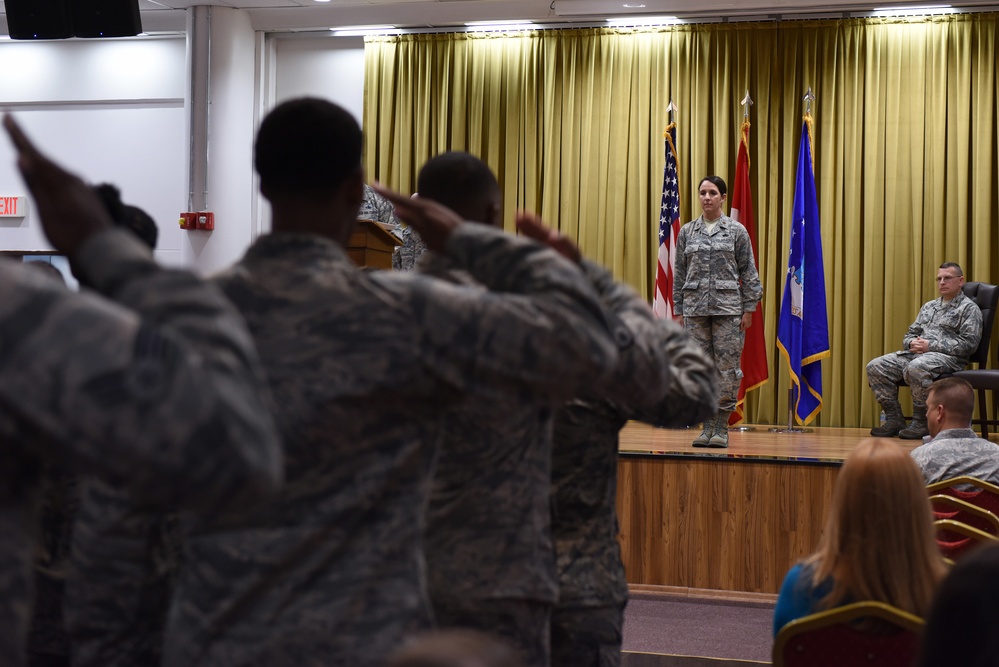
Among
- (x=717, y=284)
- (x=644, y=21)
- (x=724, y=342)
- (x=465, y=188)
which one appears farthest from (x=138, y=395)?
(x=644, y=21)

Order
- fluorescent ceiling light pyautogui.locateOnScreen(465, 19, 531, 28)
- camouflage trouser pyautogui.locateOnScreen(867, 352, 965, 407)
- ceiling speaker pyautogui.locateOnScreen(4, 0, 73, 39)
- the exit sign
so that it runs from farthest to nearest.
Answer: the exit sign, fluorescent ceiling light pyautogui.locateOnScreen(465, 19, 531, 28), camouflage trouser pyautogui.locateOnScreen(867, 352, 965, 407), ceiling speaker pyautogui.locateOnScreen(4, 0, 73, 39)

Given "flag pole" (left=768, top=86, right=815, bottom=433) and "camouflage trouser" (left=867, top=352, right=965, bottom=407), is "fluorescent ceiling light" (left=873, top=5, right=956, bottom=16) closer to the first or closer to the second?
"flag pole" (left=768, top=86, right=815, bottom=433)

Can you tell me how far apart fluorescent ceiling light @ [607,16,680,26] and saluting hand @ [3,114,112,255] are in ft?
28.1

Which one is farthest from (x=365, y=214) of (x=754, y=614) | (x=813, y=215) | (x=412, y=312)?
(x=412, y=312)

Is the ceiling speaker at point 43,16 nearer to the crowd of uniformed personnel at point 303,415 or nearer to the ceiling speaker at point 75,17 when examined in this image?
the ceiling speaker at point 75,17

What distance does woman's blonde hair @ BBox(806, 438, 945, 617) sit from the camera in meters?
1.93

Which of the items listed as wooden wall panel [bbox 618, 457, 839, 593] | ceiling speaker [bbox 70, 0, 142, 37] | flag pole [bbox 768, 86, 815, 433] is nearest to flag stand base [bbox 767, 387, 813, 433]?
flag pole [bbox 768, 86, 815, 433]

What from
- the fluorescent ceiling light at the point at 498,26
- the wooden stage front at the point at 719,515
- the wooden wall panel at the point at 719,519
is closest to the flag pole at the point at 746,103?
the fluorescent ceiling light at the point at 498,26

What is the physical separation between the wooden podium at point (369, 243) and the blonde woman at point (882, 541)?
3.39m

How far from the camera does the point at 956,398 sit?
4266 mm

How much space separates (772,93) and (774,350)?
2109mm

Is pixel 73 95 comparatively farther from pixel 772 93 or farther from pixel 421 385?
pixel 421 385

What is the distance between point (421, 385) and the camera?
3.84 ft

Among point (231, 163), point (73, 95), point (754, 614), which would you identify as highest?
point (73, 95)
